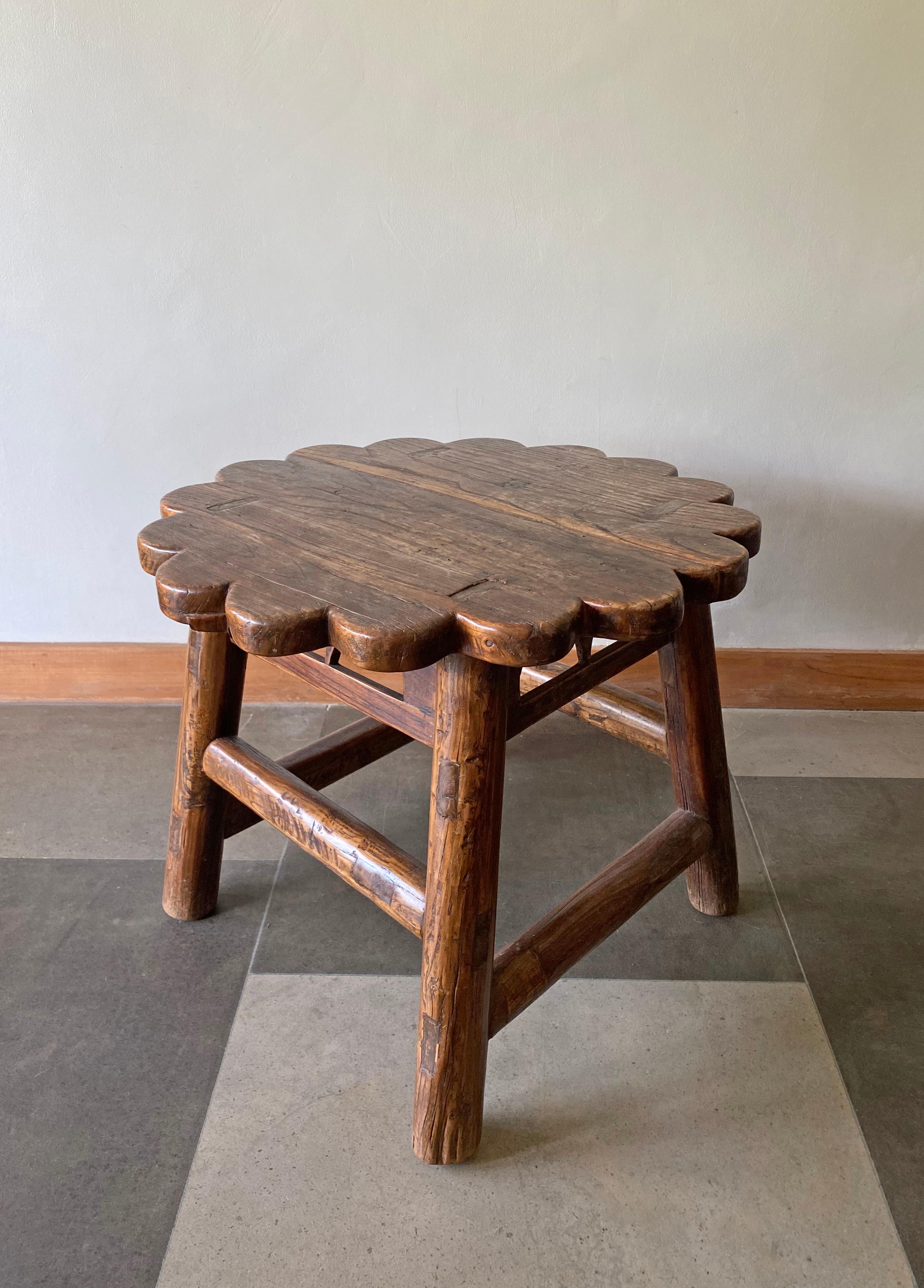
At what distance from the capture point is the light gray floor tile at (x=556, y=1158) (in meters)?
0.91

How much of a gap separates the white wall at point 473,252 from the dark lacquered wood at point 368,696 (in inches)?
31.2

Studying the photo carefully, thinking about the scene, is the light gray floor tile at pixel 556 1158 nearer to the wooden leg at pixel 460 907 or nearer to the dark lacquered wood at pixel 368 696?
the wooden leg at pixel 460 907

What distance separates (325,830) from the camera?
1.12 metres

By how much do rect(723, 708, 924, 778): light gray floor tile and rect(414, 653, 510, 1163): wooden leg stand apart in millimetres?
940

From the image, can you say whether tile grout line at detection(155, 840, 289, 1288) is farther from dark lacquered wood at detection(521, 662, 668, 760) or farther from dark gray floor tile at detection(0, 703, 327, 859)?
dark lacquered wood at detection(521, 662, 668, 760)

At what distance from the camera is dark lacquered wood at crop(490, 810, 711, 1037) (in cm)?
103

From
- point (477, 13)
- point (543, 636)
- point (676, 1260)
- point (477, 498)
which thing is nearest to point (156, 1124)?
point (676, 1260)

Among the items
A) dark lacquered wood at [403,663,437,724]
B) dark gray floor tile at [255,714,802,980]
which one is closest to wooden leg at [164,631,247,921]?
dark gray floor tile at [255,714,802,980]

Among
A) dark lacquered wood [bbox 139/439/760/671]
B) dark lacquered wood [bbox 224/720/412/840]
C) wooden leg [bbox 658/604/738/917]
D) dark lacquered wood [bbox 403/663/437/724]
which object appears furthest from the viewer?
dark lacquered wood [bbox 224/720/412/840]

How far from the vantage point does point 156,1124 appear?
41.3 inches

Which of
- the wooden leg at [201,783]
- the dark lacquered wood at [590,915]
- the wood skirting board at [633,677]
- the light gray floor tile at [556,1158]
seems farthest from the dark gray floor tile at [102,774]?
the dark lacquered wood at [590,915]

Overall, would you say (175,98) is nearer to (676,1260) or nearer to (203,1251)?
(203,1251)

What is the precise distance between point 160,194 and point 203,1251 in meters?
1.60

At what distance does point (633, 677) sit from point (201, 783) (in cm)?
100
